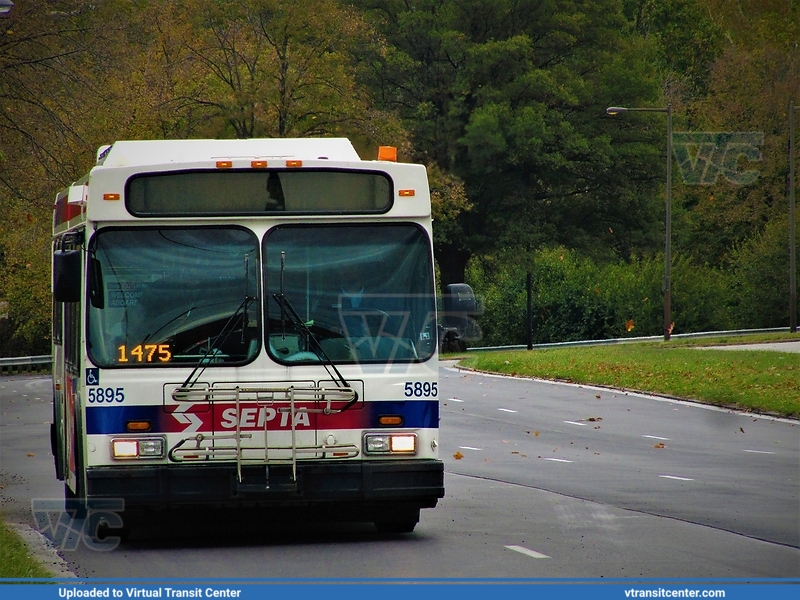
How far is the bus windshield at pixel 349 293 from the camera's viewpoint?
10320 millimetres

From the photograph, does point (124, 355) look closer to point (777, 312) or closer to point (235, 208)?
point (235, 208)

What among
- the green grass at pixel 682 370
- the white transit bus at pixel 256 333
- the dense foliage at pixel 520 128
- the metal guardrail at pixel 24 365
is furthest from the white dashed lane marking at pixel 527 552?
the metal guardrail at pixel 24 365

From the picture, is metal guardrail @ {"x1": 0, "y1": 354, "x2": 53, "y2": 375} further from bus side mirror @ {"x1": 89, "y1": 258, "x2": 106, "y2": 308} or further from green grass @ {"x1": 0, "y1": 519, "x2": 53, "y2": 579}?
bus side mirror @ {"x1": 89, "y1": 258, "x2": 106, "y2": 308}

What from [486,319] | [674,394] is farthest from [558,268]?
[674,394]

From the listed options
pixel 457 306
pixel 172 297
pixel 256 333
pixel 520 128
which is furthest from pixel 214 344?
pixel 520 128

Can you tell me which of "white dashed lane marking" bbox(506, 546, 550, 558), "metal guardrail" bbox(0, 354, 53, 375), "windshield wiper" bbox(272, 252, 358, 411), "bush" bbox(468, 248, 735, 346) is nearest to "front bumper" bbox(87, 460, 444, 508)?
"windshield wiper" bbox(272, 252, 358, 411)

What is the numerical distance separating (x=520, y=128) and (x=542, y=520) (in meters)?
40.7

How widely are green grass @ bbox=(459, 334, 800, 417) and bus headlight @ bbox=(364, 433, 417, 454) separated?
1516cm

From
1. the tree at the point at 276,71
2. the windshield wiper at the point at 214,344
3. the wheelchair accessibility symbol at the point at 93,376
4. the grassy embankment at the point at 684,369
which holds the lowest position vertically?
the grassy embankment at the point at 684,369

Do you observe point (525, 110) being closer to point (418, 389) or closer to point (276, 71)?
point (276, 71)

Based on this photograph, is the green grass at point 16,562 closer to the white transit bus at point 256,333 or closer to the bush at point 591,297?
the white transit bus at point 256,333

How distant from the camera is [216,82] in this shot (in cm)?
4841

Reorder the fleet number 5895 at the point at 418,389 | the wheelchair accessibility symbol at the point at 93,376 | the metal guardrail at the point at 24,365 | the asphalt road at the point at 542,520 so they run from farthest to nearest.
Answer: the metal guardrail at the point at 24,365 → the fleet number 5895 at the point at 418,389 → the wheelchair accessibility symbol at the point at 93,376 → the asphalt road at the point at 542,520

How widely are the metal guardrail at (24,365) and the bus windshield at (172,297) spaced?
114ft
